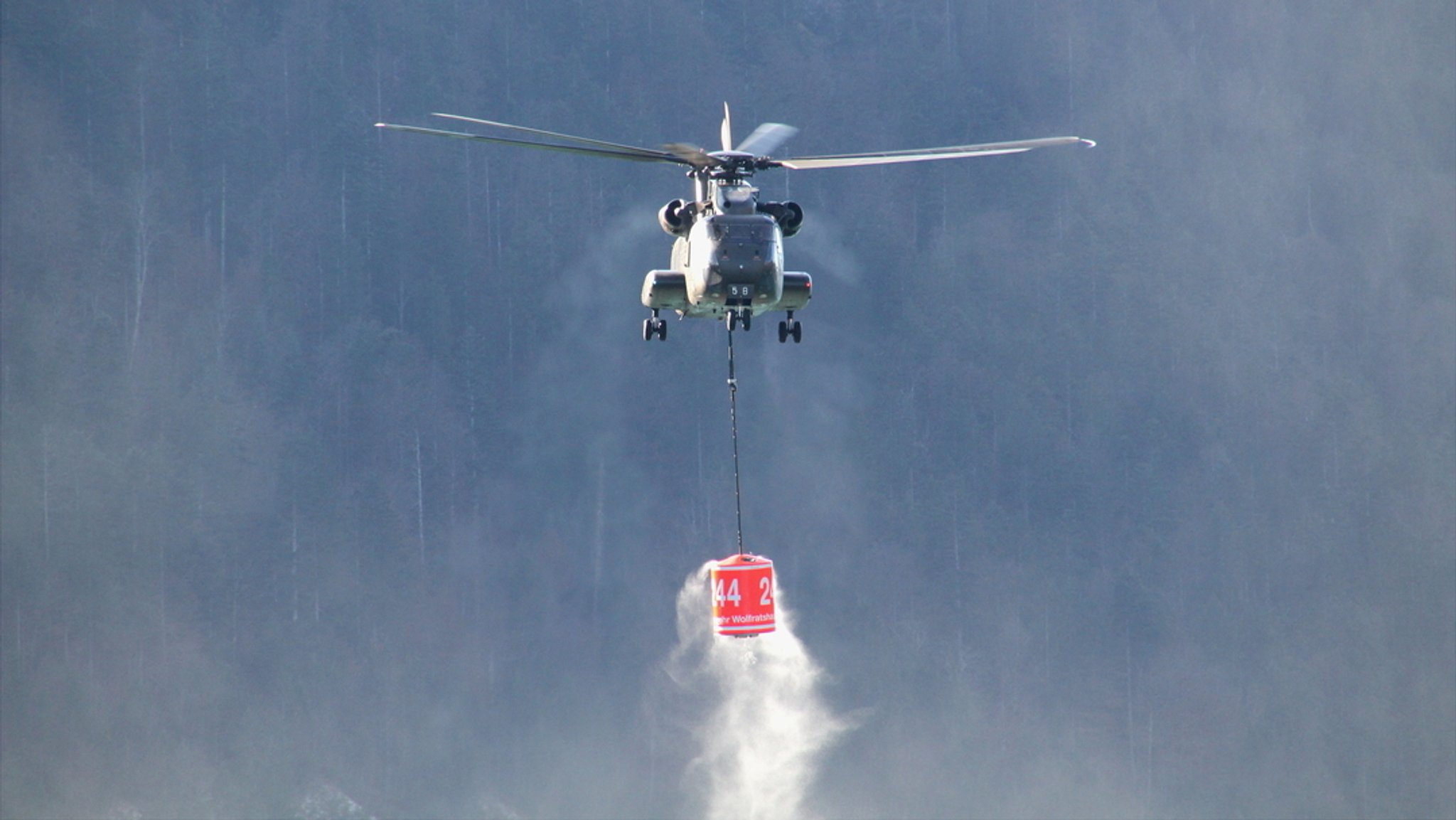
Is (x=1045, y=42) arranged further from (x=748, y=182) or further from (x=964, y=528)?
(x=748, y=182)

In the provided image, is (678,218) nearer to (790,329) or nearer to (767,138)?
(767,138)

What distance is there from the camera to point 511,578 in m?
75.9

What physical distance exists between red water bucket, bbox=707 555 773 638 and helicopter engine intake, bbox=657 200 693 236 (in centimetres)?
594

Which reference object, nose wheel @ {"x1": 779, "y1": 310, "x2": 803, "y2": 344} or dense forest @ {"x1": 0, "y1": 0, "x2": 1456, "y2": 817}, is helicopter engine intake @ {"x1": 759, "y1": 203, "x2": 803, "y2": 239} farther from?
dense forest @ {"x1": 0, "y1": 0, "x2": 1456, "y2": 817}

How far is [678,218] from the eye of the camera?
32625 mm

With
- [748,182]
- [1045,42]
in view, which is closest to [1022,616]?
[1045,42]

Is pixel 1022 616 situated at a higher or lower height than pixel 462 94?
lower

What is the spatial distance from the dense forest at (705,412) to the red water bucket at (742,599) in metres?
39.2

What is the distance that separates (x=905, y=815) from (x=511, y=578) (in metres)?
18.8

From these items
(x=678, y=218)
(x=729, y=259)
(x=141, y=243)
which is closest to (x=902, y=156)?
(x=729, y=259)

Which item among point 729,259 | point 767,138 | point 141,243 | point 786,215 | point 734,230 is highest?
point 141,243

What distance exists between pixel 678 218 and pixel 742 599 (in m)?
6.85

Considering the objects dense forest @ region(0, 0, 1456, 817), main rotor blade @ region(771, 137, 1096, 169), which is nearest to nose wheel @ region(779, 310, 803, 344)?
main rotor blade @ region(771, 137, 1096, 169)

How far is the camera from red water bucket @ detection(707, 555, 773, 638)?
31594 mm
